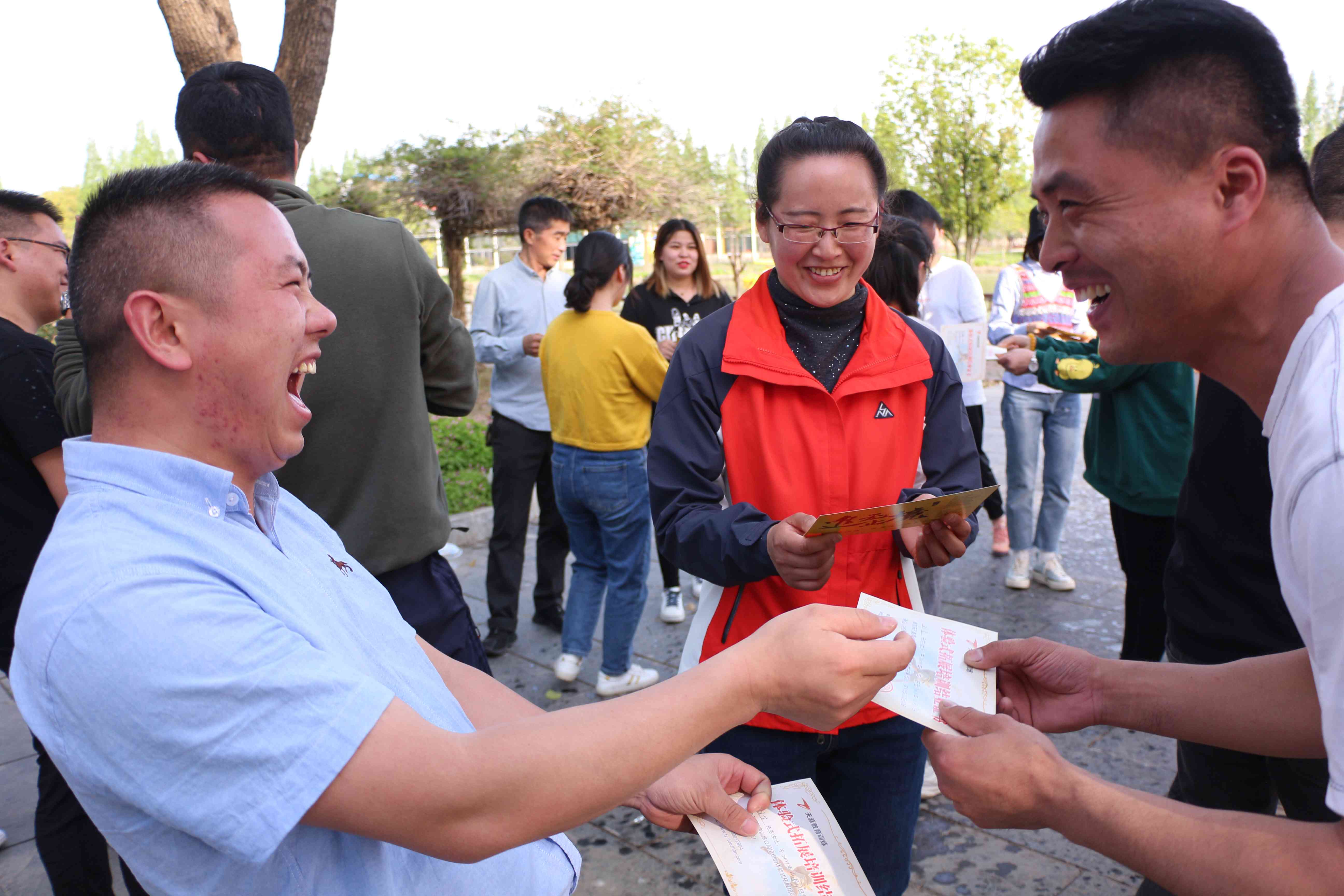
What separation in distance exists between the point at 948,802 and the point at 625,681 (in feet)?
5.28

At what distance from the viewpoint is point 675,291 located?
571cm

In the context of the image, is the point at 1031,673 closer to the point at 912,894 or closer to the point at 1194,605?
the point at 1194,605

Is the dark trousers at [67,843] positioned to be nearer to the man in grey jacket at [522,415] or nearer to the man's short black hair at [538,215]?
the man in grey jacket at [522,415]

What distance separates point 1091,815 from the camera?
1.42 metres

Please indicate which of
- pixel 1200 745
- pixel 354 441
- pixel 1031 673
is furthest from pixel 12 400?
pixel 1200 745

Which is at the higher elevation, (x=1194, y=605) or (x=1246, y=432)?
(x=1246, y=432)

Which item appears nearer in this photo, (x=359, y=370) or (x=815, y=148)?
(x=815, y=148)

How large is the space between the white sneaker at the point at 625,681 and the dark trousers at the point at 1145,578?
2210 millimetres

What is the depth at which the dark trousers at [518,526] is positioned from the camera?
5.03 m

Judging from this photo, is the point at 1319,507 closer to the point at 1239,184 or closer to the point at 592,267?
the point at 1239,184

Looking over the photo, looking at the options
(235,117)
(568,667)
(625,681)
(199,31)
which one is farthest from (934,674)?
(199,31)

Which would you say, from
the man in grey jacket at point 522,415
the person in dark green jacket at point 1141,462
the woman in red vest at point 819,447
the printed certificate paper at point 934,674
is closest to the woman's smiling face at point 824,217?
the woman in red vest at point 819,447

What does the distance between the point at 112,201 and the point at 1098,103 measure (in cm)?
160

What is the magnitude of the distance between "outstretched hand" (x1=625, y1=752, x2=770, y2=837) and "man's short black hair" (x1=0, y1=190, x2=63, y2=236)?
2.69 meters
